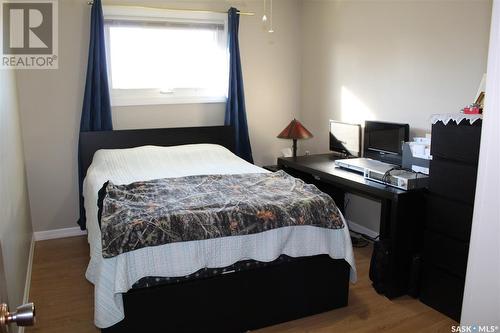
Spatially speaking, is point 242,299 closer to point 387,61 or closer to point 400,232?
point 400,232

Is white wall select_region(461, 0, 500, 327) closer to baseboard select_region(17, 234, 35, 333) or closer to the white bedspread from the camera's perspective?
the white bedspread

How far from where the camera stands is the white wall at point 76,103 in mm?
3580

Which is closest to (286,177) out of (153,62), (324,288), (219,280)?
(324,288)

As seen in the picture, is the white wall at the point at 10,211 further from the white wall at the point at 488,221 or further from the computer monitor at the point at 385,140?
the computer monitor at the point at 385,140

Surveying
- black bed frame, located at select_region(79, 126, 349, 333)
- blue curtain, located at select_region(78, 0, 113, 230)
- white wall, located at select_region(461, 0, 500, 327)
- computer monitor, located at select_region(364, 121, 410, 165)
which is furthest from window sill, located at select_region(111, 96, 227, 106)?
white wall, located at select_region(461, 0, 500, 327)

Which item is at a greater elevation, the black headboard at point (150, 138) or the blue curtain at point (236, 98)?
the blue curtain at point (236, 98)

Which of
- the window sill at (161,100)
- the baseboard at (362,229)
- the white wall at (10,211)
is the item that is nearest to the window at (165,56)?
the window sill at (161,100)

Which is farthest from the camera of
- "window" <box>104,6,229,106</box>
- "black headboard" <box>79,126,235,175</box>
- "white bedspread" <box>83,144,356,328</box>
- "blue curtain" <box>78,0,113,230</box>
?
"window" <box>104,6,229,106</box>

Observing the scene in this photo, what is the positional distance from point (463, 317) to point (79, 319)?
2143mm

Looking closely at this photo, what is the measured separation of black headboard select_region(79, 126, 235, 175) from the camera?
12.1ft

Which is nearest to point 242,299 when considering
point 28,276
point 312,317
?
point 312,317

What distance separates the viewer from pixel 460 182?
2.32m

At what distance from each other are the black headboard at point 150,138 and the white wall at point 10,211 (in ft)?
2.55

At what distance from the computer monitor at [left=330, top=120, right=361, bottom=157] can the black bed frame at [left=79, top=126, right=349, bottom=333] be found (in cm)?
149
